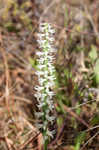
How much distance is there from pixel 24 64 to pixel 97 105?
1.40 m

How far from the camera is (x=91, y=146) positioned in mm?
1985

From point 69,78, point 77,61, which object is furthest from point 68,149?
point 77,61

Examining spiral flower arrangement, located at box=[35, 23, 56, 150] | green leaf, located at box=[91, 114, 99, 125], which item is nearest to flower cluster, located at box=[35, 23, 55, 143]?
spiral flower arrangement, located at box=[35, 23, 56, 150]

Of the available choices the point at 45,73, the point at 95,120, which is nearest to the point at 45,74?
the point at 45,73

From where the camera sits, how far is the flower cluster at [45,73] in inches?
58.5

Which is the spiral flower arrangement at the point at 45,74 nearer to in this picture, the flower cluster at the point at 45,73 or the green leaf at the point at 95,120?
the flower cluster at the point at 45,73

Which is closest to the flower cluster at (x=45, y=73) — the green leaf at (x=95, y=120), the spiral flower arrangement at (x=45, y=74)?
the spiral flower arrangement at (x=45, y=74)

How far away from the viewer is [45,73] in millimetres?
1503

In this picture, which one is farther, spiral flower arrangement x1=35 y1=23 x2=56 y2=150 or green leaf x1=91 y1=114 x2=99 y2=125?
green leaf x1=91 y1=114 x2=99 y2=125

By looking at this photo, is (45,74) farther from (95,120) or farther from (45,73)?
(95,120)

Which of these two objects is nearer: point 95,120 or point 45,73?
point 45,73

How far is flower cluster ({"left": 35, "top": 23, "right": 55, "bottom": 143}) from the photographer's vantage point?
1485mm

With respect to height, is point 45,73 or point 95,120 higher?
point 45,73

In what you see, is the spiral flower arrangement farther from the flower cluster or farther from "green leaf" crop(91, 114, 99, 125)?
"green leaf" crop(91, 114, 99, 125)
